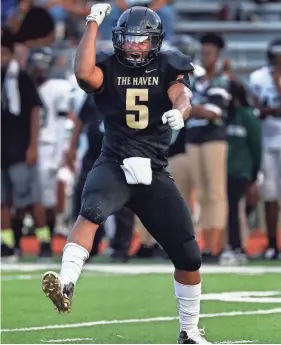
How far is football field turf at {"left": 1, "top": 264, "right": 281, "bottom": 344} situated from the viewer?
6.30 m

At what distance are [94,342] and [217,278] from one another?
3.15 meters

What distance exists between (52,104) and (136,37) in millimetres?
5850

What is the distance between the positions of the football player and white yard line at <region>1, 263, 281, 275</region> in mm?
3777

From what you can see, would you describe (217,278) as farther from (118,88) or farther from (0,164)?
(118,88)

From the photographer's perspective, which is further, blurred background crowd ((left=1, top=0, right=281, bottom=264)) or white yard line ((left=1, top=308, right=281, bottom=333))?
blurred background crowd ((left=1, top=0, right=281, bottom=264))

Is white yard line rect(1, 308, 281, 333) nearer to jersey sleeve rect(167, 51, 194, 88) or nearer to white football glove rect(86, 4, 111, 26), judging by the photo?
jersey sleeve rect(167, 51, 194, 88)

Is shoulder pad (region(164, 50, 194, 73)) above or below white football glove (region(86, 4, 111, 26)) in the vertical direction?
below

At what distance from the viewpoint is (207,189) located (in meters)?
10.5

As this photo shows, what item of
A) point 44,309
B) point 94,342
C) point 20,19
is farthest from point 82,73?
point 20,19

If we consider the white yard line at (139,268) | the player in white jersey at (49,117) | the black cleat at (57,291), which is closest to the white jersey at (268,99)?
the white yard line at (139,268)

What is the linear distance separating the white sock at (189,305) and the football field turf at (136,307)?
259 mm

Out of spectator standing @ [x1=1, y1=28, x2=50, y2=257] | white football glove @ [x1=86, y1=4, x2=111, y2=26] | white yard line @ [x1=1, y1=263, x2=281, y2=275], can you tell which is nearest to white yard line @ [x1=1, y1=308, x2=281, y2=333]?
white football glove @ [x1=86, y1=4, x2=111, y2=26]

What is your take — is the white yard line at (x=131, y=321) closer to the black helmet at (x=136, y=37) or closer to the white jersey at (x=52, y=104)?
the black helmet at (x=136, y=37)

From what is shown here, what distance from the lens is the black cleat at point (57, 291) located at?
203 inches
